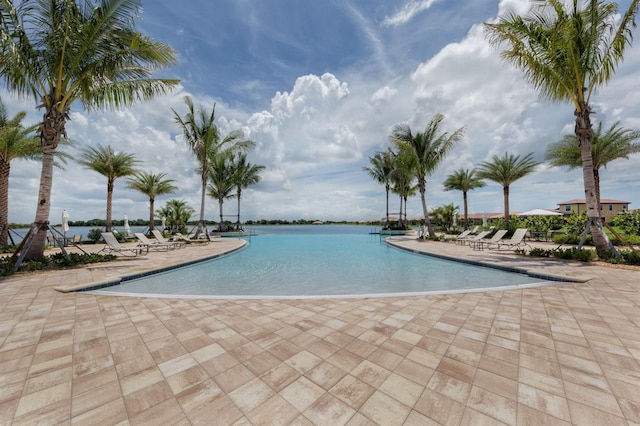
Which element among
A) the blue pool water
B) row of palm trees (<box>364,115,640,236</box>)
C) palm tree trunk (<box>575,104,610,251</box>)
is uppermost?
row of palm trees (<box>364,115,640,236</box>)

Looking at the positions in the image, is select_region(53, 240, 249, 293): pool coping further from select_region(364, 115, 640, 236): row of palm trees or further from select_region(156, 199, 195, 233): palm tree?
select_region(156, 199, 195, 233): palm tree

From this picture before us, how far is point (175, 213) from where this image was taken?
2364cm

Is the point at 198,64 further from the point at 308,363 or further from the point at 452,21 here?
the point at 308,363

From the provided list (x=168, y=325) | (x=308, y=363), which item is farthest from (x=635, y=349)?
(x=168, y=325)

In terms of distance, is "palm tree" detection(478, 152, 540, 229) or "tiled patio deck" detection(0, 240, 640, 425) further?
"palm tree" detection(478, 152, 540, 229)

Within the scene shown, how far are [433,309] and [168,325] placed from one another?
372 centimetres

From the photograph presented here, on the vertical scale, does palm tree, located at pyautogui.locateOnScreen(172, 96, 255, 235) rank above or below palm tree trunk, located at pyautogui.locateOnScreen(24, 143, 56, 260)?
above

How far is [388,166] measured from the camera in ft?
85.7

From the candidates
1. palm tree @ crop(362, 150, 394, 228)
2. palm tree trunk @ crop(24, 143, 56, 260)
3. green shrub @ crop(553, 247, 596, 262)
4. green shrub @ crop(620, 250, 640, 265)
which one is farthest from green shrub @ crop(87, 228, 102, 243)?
green shrub @ crop(620, 250, 640, 265)

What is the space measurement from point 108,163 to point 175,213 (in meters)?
8.04

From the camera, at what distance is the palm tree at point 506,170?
1870 centimetres

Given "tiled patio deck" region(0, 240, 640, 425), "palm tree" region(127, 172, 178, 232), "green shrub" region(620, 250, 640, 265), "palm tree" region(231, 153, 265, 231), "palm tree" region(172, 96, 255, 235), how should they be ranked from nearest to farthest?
"tiled patio deck" region(0, 240, 640, 425) → "green shrub" region(620, 250, 640, 265) → "palm tree" region(172, 96, 255, 235) → "palm tree" region(127, 172, 178, 232) → "palm tree" region(231, 153, 265, 231)

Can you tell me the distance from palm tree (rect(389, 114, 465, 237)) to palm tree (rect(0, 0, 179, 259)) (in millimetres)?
14333

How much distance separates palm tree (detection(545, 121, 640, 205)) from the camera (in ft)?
44.8
